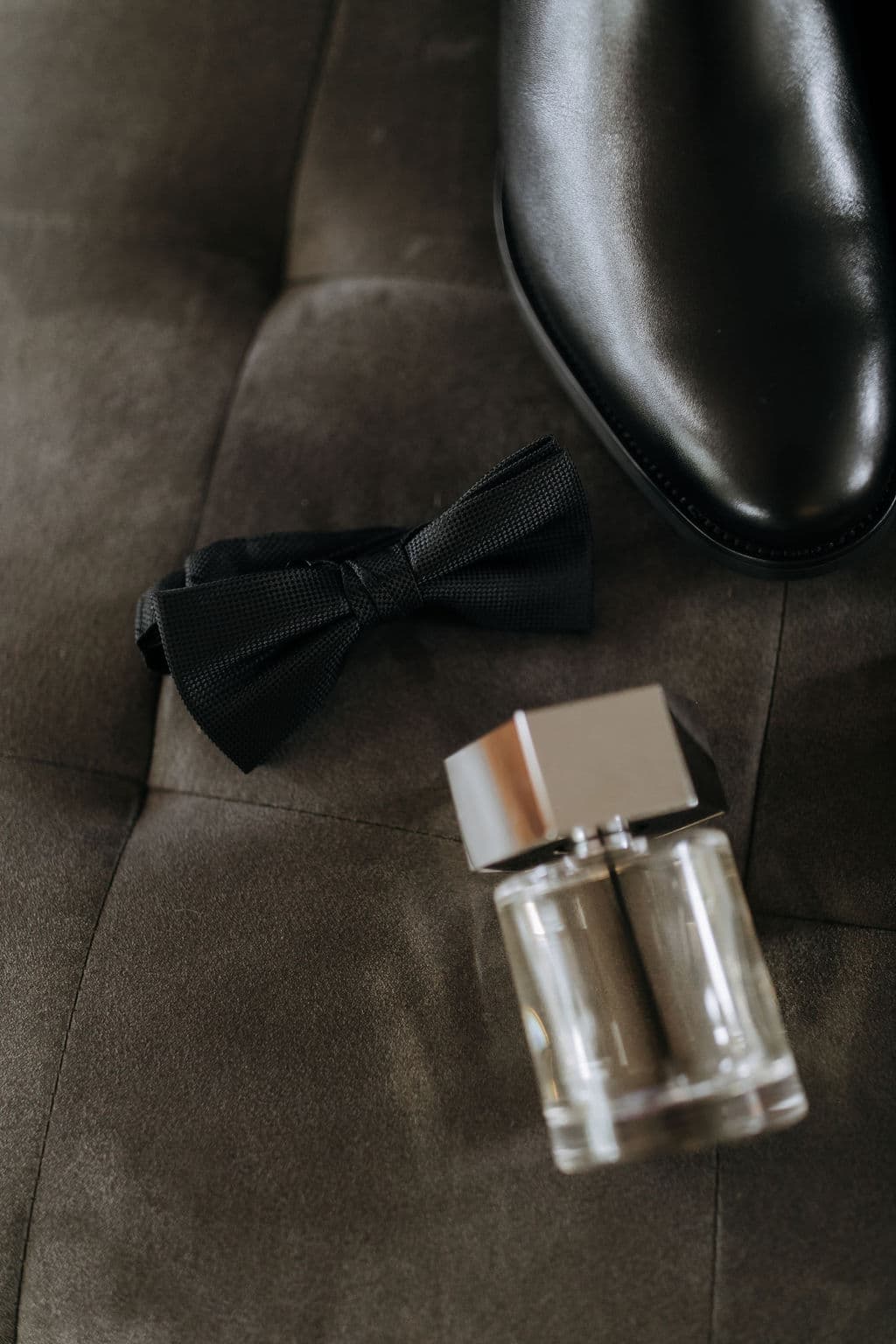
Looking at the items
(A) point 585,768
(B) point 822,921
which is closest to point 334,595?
(A) point 585,768

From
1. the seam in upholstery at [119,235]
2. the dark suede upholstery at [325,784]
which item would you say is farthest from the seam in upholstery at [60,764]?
the seam in upholstery at [119,235]

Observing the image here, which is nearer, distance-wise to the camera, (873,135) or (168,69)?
(873,135)

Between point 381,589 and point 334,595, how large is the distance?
23mm

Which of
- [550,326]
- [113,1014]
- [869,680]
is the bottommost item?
[113,1014]

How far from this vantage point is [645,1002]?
1.48 ft

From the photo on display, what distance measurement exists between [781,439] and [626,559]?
11cm

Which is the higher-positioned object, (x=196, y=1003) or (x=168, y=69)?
(x=168, y=69)

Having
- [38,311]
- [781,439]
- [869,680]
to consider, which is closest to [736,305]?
[781,439]

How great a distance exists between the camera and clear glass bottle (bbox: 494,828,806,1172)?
0.43 meters

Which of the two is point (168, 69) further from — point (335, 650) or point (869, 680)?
point (869, 680)

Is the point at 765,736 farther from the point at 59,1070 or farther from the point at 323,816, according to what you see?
the point at 59,1070

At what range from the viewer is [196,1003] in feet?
1.68

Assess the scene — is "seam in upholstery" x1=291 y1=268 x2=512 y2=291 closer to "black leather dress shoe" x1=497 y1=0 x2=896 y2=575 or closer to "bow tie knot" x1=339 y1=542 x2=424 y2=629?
"black leather dress shoe" x1=497 y1=0 x2=896 y2=575

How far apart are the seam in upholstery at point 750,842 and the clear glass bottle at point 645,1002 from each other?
6 cm
